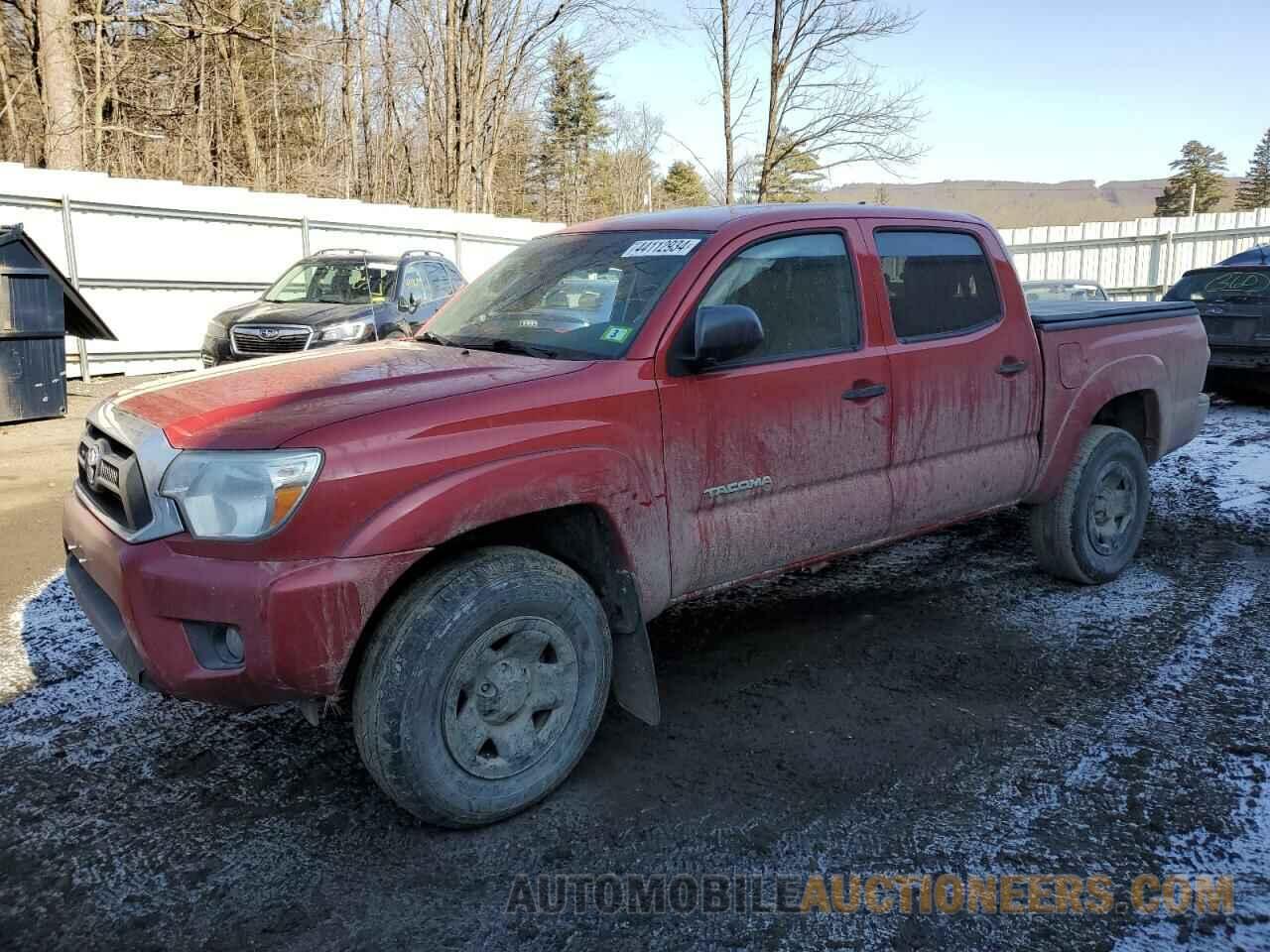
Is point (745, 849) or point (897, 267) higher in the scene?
point (897, 267)

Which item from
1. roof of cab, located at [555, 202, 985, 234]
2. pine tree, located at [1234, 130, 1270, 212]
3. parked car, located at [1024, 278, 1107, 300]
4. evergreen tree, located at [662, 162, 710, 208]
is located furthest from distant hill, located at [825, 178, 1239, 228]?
roof of cab, located at [555, 202, 985, 234]

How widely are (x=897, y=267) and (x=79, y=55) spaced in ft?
72.2

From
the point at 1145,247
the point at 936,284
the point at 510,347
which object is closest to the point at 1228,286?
the point at 936,284

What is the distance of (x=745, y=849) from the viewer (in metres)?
2.76

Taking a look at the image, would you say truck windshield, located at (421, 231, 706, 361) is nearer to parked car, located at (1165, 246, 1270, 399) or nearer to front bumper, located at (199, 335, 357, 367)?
front bumper, located at (199, 335, 357, 367)

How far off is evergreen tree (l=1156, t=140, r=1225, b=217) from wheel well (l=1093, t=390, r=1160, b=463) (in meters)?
79.5

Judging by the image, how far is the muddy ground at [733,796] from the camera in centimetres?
246

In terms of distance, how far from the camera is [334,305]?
11.1 metres

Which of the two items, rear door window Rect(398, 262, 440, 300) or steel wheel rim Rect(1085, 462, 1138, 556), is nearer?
steel wheel rim Rect(1085, 462, 1138, 556)

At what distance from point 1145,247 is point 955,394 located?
77.1 feet

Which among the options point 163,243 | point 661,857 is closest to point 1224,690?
point 661,857

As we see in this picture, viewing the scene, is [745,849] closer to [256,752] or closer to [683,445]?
[683,445]

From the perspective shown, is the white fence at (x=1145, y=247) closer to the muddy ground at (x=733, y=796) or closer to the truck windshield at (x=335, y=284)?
the truck windshield at (x=335, y=284)

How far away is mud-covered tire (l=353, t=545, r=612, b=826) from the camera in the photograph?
104 inches
